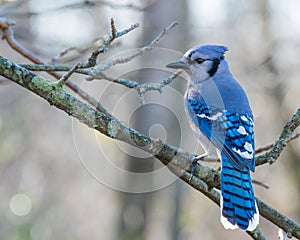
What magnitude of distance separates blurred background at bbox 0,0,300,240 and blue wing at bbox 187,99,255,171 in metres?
1.18

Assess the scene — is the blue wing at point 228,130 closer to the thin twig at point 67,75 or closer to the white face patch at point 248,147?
the white face patch at point 248,147

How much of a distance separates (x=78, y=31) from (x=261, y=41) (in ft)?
8.30

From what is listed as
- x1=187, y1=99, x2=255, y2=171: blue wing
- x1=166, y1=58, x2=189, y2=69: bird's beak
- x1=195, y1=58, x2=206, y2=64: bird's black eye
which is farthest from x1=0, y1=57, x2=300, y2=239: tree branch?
x1=195, y1=58, x2=206, y2=64: bird's black eye

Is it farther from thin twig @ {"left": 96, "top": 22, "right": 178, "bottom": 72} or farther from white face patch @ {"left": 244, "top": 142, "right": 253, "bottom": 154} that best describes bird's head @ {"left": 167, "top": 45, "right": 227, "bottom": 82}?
thin twig @ {"left": 96, "top": 22, "right": 178, "bottom": 72}

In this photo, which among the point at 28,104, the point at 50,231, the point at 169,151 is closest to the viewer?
the point at 169,151

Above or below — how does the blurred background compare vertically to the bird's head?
below

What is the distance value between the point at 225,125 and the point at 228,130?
0.12ft

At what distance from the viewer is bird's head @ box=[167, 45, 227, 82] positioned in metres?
2.60

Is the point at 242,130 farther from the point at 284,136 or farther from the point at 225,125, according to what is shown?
the point at 284,136

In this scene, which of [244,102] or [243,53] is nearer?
[244,102]

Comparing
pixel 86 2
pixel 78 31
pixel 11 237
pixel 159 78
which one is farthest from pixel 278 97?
pixel 86 2

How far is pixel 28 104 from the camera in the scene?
20.5 feet

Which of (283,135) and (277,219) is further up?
(283,135)

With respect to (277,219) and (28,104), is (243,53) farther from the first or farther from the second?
(277,219)
